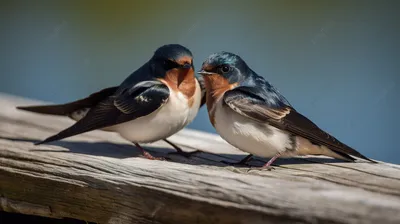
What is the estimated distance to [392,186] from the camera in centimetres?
188

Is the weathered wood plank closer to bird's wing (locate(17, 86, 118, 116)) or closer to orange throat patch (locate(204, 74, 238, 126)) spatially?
orange throat patch (locate(204, 74, 238, 126))

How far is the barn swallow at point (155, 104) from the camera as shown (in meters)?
2.64

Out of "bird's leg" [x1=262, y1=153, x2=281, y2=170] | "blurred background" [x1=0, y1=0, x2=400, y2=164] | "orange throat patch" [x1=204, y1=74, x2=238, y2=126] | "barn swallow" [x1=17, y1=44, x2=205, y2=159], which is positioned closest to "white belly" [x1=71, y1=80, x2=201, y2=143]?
"barn swallow" [x1=17, y1=44, x2=205, y2=159]

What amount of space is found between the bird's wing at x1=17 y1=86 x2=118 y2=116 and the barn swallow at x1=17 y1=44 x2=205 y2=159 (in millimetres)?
149

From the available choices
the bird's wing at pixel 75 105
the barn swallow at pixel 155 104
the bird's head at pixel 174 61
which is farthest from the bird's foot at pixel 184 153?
the bird's wing at pixel 75 105

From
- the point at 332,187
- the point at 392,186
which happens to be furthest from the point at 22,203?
the point at 392,186

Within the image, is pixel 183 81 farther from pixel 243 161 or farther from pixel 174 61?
pixel 243 161

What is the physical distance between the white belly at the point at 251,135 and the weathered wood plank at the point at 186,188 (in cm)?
8

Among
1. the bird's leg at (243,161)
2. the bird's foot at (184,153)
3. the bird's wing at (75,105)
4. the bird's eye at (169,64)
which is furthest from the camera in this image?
the bird's wing at (75,105)

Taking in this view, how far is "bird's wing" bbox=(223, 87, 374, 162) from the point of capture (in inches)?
92.4

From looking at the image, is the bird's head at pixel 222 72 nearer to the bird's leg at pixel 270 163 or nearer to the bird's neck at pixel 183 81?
the bird's neck at pixel 183 81

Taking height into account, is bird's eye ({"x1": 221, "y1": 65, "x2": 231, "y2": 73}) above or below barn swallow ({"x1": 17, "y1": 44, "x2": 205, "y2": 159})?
above

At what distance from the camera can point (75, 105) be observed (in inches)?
118

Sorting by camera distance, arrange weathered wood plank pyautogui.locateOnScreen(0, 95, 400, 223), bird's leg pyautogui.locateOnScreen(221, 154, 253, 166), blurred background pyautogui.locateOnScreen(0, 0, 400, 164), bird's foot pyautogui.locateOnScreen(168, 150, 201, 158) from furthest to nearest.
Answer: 1. blurred background pyautogui.locateOnScreen(0, 0, 400, 164)
2. bird's foot pyautogui.locateOnScreen(168, 150, 201, 158)
3. bird's leg pyautogui.locateOnScreen(221, 154, 253, 166)
4. weathered wood plank pyautogui.locateOnScreen(0, 95, 400, 223)
